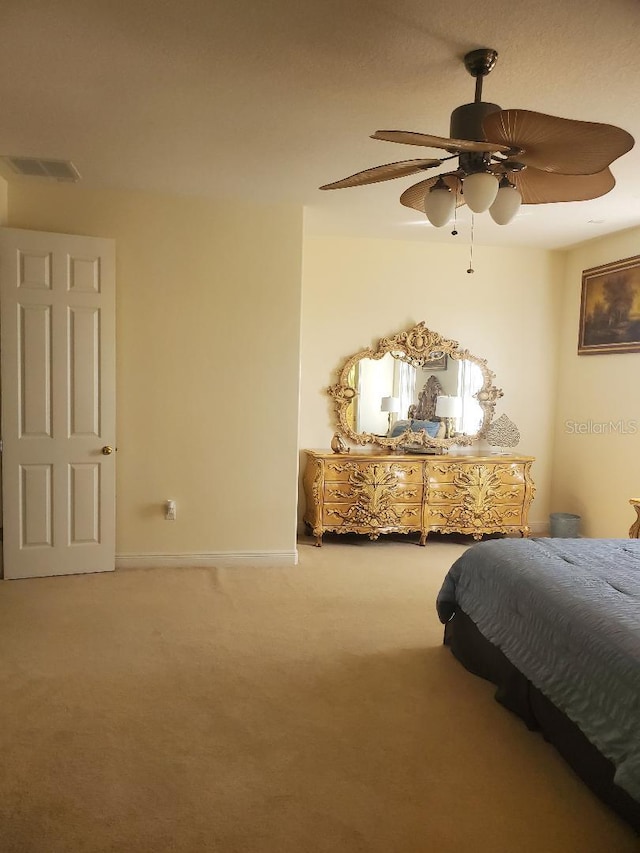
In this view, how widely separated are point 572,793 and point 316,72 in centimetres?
292

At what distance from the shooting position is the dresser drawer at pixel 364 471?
5.09 metres

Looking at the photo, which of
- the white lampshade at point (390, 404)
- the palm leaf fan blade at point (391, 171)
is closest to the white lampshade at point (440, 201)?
the palm leaf fan blade at point (391, 171)

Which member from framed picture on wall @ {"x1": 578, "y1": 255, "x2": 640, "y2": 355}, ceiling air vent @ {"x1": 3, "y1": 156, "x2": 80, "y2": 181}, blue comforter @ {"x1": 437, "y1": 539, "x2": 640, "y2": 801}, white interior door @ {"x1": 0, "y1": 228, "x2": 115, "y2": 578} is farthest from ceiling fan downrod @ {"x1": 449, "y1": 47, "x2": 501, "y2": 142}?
framed picture on wall @ {"x1": 578, "y1": 255, "x2": 640, "y2": 355}

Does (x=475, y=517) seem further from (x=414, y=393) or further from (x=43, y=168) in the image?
(x=43, y=168)

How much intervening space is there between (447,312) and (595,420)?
1.61 metres

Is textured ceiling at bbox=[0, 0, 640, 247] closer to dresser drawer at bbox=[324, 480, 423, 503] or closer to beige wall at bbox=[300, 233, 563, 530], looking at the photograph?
beige wall at bbox=[300, 233, 563, 530]

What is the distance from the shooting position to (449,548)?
5.31m

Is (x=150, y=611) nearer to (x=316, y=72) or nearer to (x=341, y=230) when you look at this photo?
(x=316, y=72)

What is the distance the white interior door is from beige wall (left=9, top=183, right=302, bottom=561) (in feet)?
0.55

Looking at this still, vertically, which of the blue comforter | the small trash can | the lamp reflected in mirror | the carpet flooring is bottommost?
the carpet flooring

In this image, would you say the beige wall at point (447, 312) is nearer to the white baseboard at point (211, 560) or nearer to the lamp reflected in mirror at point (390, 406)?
the lamp reflected in mirror at point (390, 406)

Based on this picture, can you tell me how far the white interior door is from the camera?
4082 mm

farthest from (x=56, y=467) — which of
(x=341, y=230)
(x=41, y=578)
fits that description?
(x=341, y=230)

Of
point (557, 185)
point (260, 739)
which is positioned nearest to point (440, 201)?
point (557, 185)
